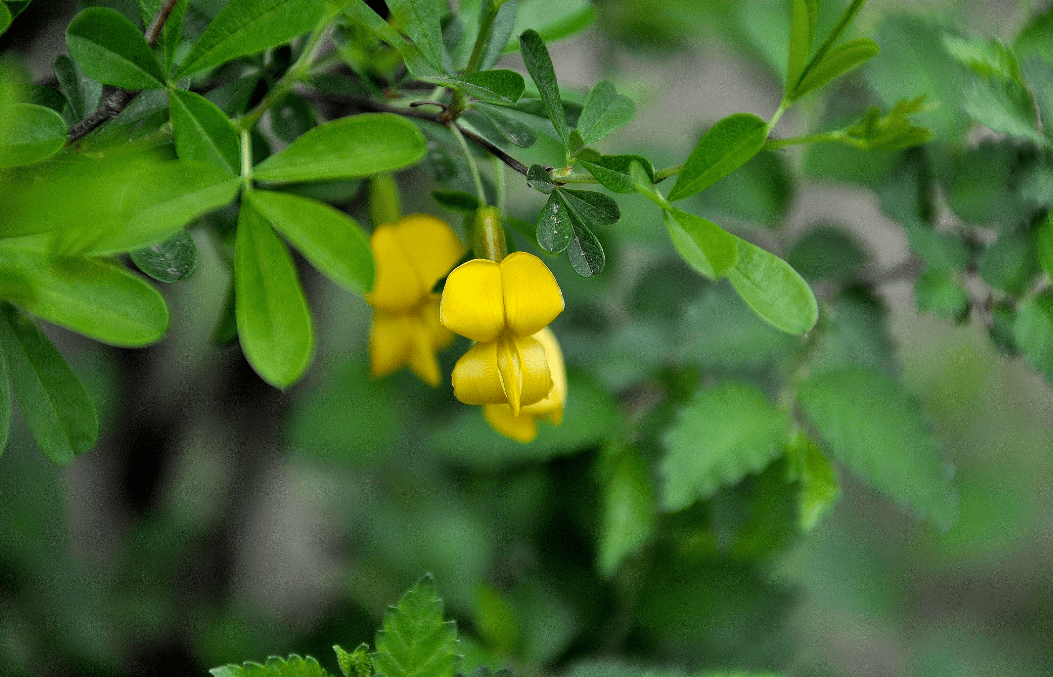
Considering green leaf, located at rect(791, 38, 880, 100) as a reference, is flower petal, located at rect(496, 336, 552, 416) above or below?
below

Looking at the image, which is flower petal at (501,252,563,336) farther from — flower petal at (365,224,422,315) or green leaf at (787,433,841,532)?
green leaf at (787,433,841,532)

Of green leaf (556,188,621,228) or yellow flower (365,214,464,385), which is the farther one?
yellow flower (365,214,464,385)

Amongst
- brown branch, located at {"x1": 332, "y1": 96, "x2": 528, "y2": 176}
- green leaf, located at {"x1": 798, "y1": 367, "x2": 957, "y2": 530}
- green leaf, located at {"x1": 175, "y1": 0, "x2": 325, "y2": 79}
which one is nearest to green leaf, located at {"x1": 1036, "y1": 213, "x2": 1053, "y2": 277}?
green leaf, located at {"x1": 798, "y1": 367, "x2": 957, "y2": 530}

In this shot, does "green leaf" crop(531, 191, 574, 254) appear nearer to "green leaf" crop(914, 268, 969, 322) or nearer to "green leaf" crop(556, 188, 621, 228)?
"green leaf" crop(556, 188, 621, 228)

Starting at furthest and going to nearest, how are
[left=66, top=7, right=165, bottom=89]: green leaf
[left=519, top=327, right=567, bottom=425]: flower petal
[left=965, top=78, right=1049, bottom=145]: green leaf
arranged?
[left=965, top=78, right=1049, bottom=145]: green leaf, [left=519, top=327, right=567, bottom=425]: flower petal, [left=66, top=7, right=165, bottom=89]: green leaf

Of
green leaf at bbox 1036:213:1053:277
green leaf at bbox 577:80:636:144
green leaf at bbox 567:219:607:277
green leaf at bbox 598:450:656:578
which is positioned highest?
green leaf at bbox 577:80:636:144

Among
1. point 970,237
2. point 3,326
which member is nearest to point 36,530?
point 3,326

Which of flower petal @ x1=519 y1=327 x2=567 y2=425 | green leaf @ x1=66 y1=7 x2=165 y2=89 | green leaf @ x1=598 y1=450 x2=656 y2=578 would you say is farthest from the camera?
green leaf @ x1=598 y1=450 x2=656 y2=578
